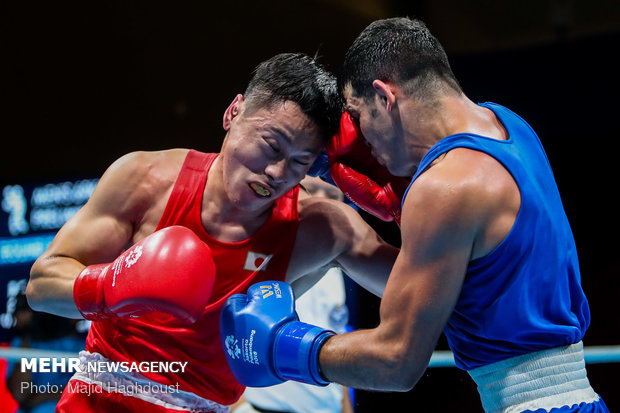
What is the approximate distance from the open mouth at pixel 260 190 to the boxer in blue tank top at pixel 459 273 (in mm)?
339

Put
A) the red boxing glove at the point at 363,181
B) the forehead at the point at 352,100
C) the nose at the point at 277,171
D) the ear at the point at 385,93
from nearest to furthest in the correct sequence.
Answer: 1. the ear at the point at 385,93
2. the forehead at the point at 352,100
3. the nose at the point at 277,171
4. the red boxing glove at the point at 363,181

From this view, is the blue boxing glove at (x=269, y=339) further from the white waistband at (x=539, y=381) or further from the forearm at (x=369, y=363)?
the white waistband at (x=539, y=381)

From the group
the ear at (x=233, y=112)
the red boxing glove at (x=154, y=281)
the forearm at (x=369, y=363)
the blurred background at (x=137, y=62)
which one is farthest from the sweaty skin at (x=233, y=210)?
the blurred background at (x=137, y=62)

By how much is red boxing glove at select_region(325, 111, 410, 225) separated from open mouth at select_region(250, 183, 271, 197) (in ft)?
0.82

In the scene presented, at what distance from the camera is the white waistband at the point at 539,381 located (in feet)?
5.08

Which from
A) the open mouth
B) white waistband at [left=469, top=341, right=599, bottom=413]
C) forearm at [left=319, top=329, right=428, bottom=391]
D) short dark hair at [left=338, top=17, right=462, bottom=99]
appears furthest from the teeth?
white waistband at [left=469, top=341, right=599, bottom=413]

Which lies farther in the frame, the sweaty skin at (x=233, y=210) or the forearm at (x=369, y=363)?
the sweaty skin at (x=233, y=210)

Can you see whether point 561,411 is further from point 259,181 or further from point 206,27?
point 206,27

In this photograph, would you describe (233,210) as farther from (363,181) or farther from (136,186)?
(363,181)

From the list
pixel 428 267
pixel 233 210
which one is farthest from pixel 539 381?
pixel 233 210

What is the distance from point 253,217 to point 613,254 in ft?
9.12

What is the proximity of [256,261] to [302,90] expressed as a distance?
52 cm

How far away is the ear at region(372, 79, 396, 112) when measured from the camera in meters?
1.75

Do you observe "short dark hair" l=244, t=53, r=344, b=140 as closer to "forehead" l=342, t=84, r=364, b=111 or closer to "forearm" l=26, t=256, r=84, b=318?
"forehead" l=342, t=84, r=364, b=111
